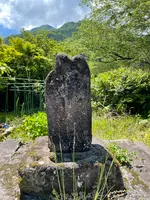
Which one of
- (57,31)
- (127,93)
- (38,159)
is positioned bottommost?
(38,159)

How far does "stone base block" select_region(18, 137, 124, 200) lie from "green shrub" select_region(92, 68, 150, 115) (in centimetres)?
533

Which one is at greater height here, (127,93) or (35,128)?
(127,93)

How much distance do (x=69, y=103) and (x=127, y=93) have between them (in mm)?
5755

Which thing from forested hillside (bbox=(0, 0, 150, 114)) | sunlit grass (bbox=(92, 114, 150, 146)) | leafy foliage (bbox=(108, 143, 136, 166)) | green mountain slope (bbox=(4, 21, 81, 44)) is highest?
green mountain slope (bbox=(4, 21, 81, 44))

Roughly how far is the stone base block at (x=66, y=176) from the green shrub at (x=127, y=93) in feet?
17.5

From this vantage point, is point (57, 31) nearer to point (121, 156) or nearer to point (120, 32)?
point (120, 32)

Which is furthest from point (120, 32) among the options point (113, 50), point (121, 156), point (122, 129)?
point (121, 156)

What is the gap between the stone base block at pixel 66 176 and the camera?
2277 mm

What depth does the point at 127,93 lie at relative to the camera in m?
7.95

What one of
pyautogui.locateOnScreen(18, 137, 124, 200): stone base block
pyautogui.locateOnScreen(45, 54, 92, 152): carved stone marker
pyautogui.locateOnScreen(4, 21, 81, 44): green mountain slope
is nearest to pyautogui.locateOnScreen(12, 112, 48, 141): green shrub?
pyautogui.locateOnScreen(45, 54, 92, 152): carved stone marker

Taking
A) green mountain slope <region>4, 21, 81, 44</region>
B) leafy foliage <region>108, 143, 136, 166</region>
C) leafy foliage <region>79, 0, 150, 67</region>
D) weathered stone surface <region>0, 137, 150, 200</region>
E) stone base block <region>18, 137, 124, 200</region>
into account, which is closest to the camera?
stone base block <region>18, 137, 124, 200</region>

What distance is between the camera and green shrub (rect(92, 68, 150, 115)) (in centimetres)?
776

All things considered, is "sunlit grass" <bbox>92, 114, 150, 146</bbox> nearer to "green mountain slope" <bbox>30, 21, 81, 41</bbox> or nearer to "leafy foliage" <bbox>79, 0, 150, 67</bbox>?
"leafy foliage" <bbox>79, 0, 150, 67</bbox>

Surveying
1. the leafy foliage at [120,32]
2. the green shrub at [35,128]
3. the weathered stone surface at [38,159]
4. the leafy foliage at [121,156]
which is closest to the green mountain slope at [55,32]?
the leafy foliage at [120,32]
